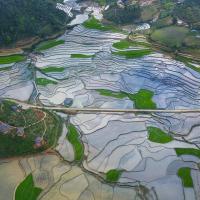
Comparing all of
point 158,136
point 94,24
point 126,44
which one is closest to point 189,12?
point 126,44

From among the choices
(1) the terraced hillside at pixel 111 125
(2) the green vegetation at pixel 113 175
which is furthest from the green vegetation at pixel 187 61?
(2) the green vegetation at pixel 113 175

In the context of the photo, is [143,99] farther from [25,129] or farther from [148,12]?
[148,12]

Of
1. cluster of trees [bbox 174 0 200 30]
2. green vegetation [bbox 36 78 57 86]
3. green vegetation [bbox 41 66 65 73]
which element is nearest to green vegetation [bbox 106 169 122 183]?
green vegetation [bbox 36 78 57 86]

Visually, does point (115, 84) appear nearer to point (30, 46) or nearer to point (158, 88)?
point (158, 88)

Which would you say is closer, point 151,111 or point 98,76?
point 151,111

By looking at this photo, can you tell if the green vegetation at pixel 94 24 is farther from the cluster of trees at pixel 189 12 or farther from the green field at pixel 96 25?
the cluster of trees at pixel 189 12

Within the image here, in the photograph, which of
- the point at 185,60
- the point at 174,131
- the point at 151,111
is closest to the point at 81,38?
the point at 185,60

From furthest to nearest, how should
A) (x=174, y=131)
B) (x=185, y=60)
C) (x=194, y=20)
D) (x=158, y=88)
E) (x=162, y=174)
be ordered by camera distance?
1. (x=194, y=20)
2. (x=185, y=60)
3. (x=158, y=88)
4. (x=174, y=131)
5. (x=162, y=174)
